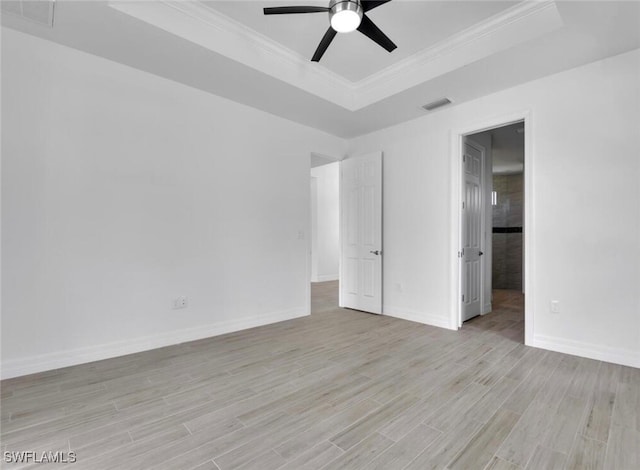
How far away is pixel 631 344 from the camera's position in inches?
111

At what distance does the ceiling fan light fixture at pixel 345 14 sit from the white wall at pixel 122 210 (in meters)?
2.05

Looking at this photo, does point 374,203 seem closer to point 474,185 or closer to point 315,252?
point 474,185

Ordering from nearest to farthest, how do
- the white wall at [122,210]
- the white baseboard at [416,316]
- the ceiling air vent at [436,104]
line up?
the white wall at [122,210]
the ceiling air vent at [436,104]
the white baseboard at [416,316]

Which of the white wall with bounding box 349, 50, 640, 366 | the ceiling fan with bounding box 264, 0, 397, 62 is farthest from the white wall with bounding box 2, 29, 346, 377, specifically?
the white wall with bounding box 349, 50, 640, 366

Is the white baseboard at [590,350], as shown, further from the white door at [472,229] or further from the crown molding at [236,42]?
the crown molding at [236,42]

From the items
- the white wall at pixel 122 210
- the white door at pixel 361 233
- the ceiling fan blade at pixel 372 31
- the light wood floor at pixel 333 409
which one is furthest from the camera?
the white door at pixel 361 233

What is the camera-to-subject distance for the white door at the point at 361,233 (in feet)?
15.7

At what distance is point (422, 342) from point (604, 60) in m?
3.27

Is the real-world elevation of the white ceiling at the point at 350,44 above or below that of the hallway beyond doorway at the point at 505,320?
above

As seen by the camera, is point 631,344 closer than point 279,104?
Yes

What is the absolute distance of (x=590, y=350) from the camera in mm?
3004

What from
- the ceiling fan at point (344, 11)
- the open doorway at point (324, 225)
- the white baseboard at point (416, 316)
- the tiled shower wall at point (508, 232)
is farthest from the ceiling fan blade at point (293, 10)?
the tiled shower wall at point (508, 232)

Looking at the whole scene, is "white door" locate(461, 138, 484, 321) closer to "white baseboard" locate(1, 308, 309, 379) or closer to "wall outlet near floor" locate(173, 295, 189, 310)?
"white baseboard" locate(1, 308, 309, 379)

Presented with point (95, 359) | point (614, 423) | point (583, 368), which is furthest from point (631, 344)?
point (95, 359)
